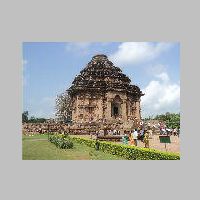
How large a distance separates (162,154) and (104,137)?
6.38 meters

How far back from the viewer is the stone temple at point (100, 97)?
28938 mm

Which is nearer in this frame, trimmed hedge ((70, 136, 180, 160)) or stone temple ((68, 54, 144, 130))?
trimmed hedge ((70, 136, 180, 160))

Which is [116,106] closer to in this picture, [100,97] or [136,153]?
[100,97]

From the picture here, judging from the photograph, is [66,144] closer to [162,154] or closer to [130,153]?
[130,153]

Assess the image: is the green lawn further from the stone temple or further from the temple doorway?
the temple doorway

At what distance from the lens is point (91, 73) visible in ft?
99.0

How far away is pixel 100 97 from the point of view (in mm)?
29219

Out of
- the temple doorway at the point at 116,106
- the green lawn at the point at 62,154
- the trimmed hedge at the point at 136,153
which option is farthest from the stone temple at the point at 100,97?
the trimmed hedge at the point at 136,153

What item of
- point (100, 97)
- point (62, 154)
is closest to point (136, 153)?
point (62, 154)

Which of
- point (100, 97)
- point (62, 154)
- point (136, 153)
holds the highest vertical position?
point (100, 97)

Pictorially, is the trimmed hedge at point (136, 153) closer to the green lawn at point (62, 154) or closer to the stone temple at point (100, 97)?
the green lawn at point (62, 154)

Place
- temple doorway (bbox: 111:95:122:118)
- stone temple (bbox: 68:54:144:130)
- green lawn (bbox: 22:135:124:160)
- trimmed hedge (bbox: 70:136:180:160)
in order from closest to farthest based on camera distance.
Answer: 1. trimmed hedge (bbox: 70:136:180:160)
2. green lawn (bbox: 22:135:124:160)
3. stone temple (bbox: 68:54:144:130)
4. temple doorway (bbox: 111:95:122:118)

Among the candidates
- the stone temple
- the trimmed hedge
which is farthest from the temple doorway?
the trimmed hedge

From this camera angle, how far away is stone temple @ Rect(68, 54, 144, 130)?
28.9 metres
